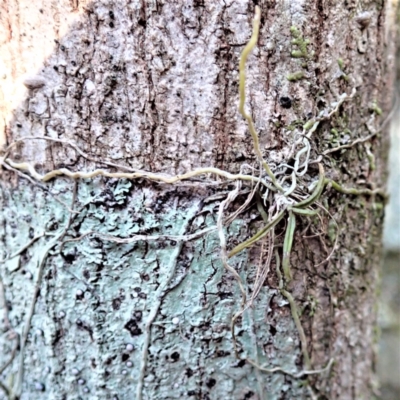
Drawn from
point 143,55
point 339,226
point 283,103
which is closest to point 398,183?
point 339,226

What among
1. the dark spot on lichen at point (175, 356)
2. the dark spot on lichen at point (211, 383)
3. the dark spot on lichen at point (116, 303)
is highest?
the dark spot on lichen at point (116, 303)

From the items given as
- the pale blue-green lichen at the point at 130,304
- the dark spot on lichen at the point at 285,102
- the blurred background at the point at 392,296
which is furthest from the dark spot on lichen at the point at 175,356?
the blurred background at the point at 392,296

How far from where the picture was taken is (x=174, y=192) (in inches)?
20.3

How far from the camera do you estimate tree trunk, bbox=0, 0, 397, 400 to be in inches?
19.5

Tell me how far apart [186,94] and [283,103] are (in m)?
0.12

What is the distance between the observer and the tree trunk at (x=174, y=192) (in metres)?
0.49

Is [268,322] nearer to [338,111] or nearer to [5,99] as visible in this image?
[338,111]

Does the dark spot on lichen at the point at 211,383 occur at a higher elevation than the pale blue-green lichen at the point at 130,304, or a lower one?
lower

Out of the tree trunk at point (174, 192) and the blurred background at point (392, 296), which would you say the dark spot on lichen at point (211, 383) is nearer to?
the tree trunk at point (174, 192)

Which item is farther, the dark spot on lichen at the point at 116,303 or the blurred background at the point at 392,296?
the blurred background at the point at 392,296

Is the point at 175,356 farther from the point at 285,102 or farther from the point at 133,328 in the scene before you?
the point at 285,102

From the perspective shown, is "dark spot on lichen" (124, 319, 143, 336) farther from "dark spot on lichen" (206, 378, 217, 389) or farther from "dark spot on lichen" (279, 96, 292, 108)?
"dark spot on lichen" (279, 96, 292, 108)

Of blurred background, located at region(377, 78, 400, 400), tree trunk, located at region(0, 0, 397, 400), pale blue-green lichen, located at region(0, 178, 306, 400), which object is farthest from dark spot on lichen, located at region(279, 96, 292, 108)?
blurred background, located at region(377, 78, 400, 400)

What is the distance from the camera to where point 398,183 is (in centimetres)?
181
